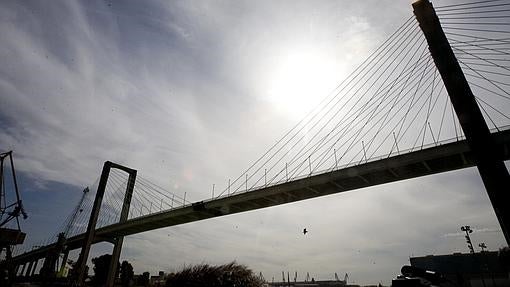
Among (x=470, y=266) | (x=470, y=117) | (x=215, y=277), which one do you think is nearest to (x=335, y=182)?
(x=470, y=117)

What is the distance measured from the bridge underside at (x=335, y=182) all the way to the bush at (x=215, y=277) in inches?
839

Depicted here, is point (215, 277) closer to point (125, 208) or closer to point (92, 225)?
point (92, 225)

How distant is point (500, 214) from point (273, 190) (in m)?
25.2

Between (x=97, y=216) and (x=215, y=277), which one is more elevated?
(x=97, y=216)

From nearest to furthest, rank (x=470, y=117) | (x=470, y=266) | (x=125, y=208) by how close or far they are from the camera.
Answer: (x=470, y=117) → (x=125, y=208) → (x=470, y=266)

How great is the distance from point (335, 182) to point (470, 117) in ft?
65.7

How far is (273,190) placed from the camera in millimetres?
34875

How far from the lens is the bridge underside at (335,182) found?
25422 mm

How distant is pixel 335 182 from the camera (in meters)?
31.5

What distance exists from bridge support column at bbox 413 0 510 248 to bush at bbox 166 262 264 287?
11528mm

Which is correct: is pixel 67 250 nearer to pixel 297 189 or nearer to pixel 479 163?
pixel 297 189

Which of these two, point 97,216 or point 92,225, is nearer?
point 92,225

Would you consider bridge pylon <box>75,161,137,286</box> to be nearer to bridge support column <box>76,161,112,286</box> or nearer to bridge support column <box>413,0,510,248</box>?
bridge support column <box>76,161,112,286</box>

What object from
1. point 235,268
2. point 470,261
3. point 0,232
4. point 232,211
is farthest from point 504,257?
point 470,261
